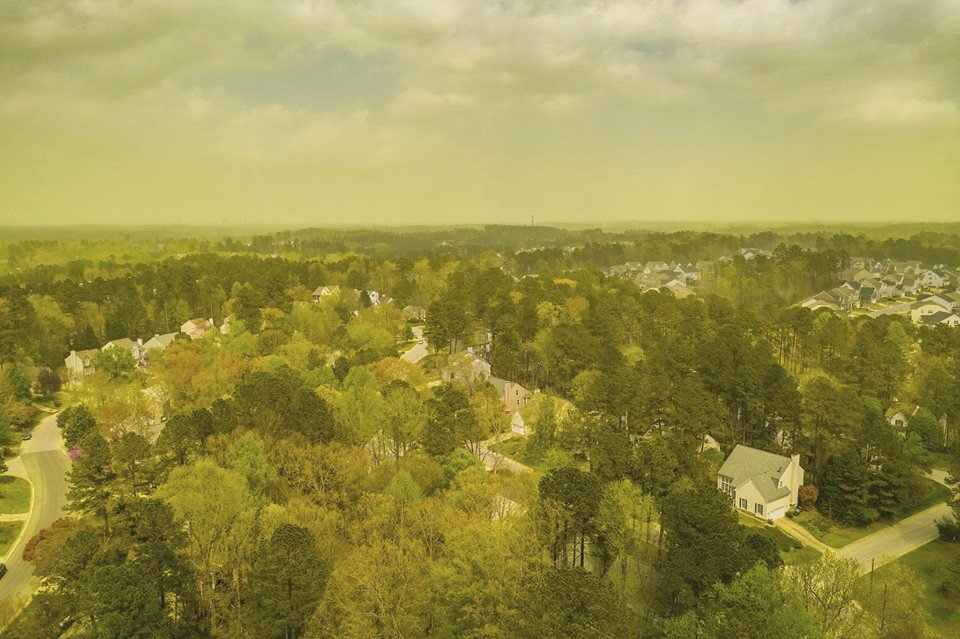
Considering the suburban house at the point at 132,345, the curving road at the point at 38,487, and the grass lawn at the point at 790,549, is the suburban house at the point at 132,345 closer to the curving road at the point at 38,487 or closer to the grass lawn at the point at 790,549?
the curving road at the point at 38,487

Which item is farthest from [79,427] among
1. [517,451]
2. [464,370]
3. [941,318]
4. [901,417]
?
[941,318]

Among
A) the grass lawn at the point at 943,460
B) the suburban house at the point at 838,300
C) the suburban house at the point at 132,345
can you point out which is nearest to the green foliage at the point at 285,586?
the grass lawn at the point at 943,460

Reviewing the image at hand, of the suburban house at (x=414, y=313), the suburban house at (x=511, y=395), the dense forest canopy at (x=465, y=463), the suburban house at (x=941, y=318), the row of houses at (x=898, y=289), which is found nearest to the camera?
the dense forest canopy at (x=465, y=463)

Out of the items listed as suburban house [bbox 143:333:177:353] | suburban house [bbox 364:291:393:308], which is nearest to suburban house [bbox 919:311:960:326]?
suburban house [bbox 364:291:393:308]


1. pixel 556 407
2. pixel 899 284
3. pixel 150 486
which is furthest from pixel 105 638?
pixel 899 284

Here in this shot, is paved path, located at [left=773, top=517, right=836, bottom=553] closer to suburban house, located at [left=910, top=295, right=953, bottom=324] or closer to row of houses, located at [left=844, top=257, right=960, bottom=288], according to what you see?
suburban house, located at [left=910, top=295, right=953, bottom=324]

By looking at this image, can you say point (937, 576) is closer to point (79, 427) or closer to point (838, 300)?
point (79, 427)

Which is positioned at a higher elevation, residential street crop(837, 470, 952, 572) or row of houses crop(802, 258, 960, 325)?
row of houses crop(802, 258, 960, 325)
